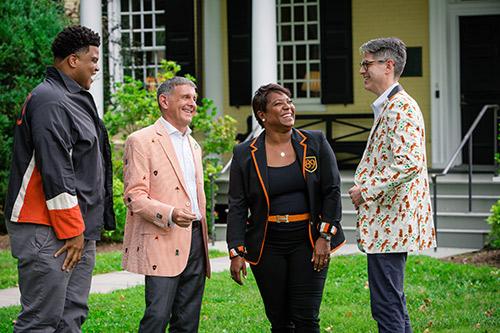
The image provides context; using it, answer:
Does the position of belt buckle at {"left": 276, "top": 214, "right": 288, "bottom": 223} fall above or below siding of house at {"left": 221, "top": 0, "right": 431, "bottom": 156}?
below

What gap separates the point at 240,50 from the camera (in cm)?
1513

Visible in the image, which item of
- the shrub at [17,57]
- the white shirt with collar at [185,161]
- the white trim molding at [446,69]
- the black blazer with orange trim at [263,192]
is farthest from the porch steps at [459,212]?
the white shirt with collar at [185,161]

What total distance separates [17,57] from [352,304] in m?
7.19

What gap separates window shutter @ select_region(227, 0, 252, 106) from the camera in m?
15.0

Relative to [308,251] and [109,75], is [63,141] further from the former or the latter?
[109,75]

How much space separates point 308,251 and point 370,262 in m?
0.39

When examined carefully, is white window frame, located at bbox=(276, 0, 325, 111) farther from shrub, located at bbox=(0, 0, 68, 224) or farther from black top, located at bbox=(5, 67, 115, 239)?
black top, located at bbox=(5, 67, 115, 239)

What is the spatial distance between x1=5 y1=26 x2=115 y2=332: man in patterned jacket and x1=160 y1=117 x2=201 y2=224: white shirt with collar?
73 centimetres

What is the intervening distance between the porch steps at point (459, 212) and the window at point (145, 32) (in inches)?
162

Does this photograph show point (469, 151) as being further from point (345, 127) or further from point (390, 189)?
point (390, 189)

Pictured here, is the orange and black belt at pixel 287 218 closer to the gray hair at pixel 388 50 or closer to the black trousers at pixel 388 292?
the black trousers at pixel 388 292

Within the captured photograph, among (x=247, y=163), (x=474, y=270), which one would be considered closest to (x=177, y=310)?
(x=247, y=163)

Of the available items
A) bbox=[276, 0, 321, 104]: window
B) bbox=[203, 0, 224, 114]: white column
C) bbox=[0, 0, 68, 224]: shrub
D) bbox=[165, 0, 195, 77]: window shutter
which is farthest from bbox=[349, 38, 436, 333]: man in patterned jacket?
bbox=[203, 0, 224, 114]: white column

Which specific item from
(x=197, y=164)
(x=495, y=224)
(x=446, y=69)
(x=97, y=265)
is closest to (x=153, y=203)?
(x=197, y=164)
